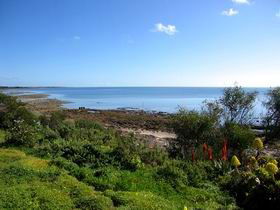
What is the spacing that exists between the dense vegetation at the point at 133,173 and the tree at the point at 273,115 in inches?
696

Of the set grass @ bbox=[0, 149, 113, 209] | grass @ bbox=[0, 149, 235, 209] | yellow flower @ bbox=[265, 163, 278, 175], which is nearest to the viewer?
grass @ bbox=[0, 149, 113, 209]

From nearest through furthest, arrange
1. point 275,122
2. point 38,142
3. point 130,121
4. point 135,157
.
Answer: point 135,157 < point 38,142 < point 275,122 < point 130,121

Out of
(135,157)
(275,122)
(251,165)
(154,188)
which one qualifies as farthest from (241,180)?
(275,122)

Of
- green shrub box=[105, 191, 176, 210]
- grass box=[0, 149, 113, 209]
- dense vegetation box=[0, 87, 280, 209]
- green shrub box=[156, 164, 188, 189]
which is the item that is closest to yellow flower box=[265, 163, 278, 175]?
dense vegetation box=[0, 87, 280, 209]

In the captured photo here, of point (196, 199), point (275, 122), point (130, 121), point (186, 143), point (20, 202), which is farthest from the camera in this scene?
point (130, 121)

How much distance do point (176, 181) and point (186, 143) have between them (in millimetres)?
7750

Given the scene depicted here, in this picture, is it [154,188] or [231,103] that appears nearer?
[154,188]

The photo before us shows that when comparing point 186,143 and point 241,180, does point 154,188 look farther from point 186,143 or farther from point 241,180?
point 186,143

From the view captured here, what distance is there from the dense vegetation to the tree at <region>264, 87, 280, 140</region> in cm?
1769

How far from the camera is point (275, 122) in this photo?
39000 millimetres

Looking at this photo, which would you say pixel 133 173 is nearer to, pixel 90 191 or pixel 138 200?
pixel 90 191

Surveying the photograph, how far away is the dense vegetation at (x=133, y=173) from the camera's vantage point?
441 inches

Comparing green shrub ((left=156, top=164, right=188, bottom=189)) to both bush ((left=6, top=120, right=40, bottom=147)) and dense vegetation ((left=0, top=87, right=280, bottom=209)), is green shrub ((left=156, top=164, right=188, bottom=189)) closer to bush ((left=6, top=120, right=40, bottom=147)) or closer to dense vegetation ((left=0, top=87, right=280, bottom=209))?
dense vegetation ((left=0, top=87, right=280, bottom=209))

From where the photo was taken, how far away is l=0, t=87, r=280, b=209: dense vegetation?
Answer: 11211 millimetres
